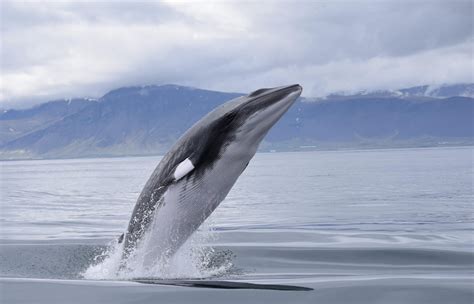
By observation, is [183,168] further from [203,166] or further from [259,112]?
[259,112]

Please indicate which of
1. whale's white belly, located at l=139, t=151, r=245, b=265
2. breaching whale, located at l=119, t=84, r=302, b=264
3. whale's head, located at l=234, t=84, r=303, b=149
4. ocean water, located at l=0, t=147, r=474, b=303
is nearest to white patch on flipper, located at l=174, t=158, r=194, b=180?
breaching whale, located at l=119, t=84, r=302, b=264

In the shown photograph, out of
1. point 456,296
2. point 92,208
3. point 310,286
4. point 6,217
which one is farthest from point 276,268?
point 92,208

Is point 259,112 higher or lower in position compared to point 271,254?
higher

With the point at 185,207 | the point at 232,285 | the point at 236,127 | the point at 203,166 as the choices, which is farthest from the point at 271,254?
the point at 232,285

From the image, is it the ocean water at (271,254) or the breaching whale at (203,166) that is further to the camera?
the breaching whale at (203,166)

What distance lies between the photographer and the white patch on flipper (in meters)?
10.0

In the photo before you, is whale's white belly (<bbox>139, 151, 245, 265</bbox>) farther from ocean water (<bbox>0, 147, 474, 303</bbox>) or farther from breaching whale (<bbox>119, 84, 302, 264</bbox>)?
ocean water (<bbox>0, 147, 474, 303</bbox>)

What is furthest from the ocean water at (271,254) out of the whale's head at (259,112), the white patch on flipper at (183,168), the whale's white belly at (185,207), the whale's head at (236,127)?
the whale's head at (259,112)

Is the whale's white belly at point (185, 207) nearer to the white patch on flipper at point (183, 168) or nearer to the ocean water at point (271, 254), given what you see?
the white patch on flipper at point (183, 168)

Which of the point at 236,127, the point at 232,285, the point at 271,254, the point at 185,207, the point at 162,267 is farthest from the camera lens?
the point at 271,254

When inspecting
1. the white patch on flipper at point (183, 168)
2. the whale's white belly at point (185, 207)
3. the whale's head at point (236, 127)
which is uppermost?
the whale's head at point (236, 127)

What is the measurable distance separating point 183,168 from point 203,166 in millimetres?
329

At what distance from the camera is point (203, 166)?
10156mm

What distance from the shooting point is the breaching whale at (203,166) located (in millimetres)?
10023
